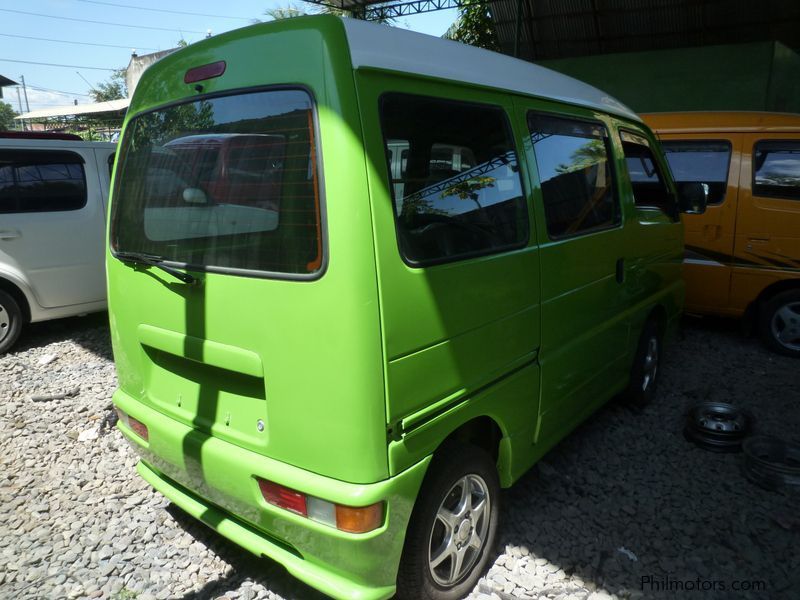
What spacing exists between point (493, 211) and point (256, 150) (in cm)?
97

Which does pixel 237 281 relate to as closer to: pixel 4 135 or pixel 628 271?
pixel 628 271

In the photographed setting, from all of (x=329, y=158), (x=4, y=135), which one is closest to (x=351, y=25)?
(x=329, y=158)

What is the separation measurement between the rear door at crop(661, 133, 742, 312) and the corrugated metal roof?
1017cm

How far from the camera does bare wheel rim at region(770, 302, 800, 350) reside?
5367mm

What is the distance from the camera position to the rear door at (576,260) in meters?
2.69

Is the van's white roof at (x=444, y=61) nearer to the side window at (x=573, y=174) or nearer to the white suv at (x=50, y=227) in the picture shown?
the side window at (x=573, y=174)

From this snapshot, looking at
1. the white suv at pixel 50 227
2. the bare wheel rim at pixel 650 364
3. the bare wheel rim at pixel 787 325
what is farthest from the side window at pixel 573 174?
the white suv at pixel 50 227

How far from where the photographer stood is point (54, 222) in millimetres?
5375

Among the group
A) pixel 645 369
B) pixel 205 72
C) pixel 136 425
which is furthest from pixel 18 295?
pixel 645 369

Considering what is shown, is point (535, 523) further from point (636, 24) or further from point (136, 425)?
point (636, 24)

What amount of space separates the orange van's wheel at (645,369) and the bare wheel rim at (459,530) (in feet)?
6.68

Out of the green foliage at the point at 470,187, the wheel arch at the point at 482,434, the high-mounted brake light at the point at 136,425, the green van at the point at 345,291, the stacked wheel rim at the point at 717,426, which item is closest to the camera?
the green van at the point at 345,291

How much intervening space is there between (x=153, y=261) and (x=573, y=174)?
6.69 feet

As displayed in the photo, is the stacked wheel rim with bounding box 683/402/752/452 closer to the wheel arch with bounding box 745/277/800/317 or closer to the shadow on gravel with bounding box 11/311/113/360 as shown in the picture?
the wheel arch with bounding box 745/277/800/317
